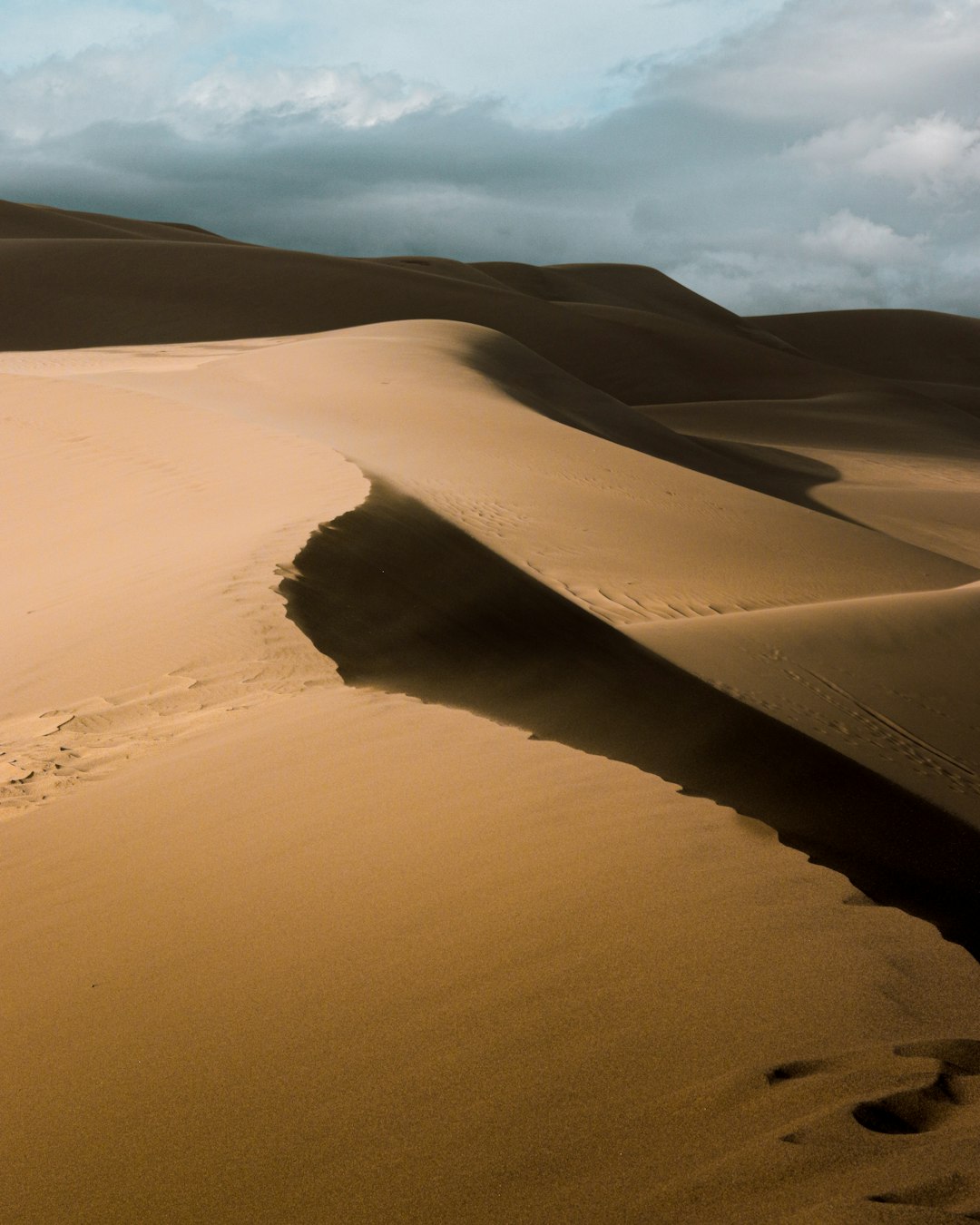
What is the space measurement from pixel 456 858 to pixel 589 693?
2.71 m

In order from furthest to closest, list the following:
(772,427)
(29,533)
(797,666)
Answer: (772,427) → (29,533) → (797,666)

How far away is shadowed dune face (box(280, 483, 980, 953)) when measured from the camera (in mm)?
4707

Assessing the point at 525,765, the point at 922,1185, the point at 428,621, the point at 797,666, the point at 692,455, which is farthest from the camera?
the point at 692,455

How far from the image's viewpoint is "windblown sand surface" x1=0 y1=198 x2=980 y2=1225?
2.27m

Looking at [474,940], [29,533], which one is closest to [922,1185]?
[474,940]

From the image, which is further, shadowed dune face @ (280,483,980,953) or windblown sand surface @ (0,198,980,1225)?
shadowed dune face @ (280,483,980,953)

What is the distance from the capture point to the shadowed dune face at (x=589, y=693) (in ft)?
15.4

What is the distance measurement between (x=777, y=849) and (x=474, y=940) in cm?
112

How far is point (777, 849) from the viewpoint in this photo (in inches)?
144

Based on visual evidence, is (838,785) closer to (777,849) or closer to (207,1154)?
(777,849)

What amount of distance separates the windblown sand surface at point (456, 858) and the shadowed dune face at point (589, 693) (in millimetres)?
31

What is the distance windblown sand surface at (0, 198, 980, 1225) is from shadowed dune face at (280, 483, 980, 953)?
0.03 m

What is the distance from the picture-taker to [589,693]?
6090mm

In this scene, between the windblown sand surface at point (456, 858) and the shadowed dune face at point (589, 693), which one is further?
the shadowed dune face at point (589, 693)
